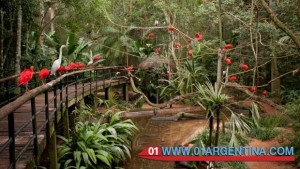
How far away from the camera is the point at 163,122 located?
11570mm

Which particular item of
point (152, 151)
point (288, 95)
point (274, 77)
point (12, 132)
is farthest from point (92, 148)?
point (274, 77)

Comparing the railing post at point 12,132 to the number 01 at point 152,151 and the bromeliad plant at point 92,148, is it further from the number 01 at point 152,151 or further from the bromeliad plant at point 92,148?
the number 01 at point 152,151

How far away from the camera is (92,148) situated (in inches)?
253

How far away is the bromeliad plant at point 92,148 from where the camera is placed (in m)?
5.96

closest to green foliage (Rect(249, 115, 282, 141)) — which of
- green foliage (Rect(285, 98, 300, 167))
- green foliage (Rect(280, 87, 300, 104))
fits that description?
green foliage (Rect(285, 98, 300, 167))

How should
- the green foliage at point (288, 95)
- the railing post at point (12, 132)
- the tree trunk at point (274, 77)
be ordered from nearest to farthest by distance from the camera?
the railing post at point (12, 132) → the green foliage at point (288, 95) → the tree trunk at point (274, 77)

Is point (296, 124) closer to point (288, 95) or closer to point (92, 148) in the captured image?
point (92, 148)

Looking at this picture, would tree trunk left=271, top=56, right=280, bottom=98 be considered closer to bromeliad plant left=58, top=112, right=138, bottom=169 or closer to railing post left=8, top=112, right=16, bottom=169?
bromeliad plant left=58, top=112, right=138, bottom=169

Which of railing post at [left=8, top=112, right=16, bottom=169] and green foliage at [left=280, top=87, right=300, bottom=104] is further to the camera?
green foliage at [left=280, top=87, right=300, bottom=104]

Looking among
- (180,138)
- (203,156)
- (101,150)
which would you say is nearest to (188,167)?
(203,156)

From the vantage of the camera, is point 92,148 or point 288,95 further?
point 288,95

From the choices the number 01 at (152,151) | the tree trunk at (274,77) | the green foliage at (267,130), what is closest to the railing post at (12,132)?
the number 01 at (152,151)

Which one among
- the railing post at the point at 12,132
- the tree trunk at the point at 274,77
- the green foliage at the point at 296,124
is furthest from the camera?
the tree trunk at the point at 274,77

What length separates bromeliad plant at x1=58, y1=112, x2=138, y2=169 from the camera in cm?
596
